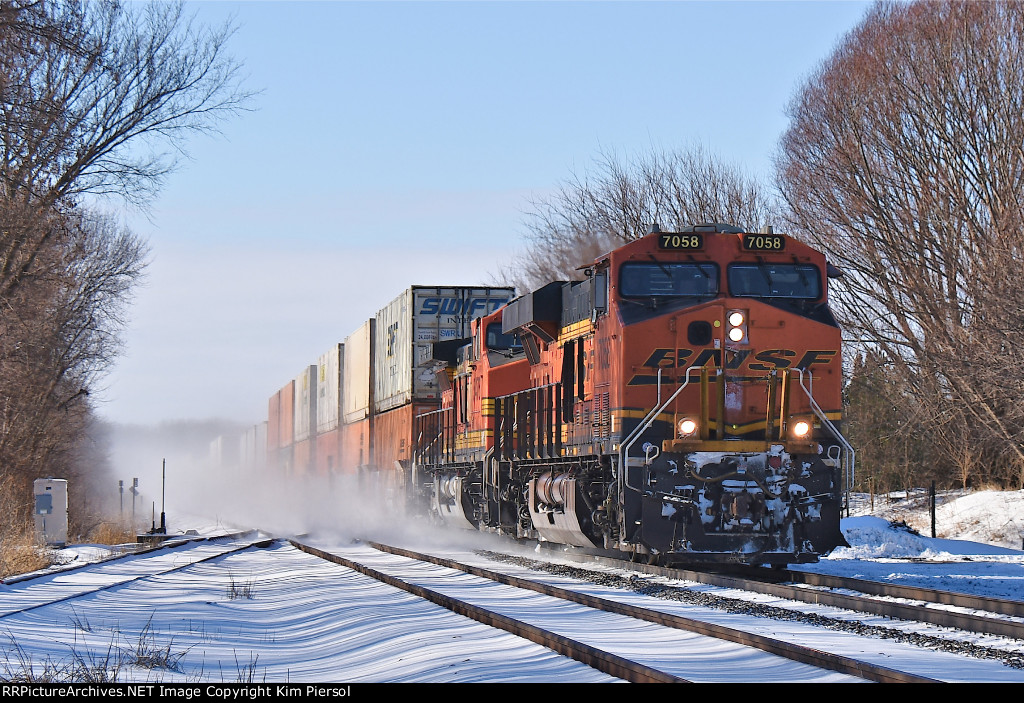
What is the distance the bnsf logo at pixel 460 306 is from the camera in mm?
25984

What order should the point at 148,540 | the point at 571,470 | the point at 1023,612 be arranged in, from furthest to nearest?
the point at 148,540 < the point at 571,470 < the point at 1023,612

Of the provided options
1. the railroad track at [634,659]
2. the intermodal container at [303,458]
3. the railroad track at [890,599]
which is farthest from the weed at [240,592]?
the intermodal container at [303,458]

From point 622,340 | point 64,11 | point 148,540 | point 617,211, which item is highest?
point 617,211

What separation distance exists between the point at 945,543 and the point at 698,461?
1048cm

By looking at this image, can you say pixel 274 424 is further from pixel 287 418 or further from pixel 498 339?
pixel 498 339

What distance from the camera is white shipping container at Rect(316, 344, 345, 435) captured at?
118 ft

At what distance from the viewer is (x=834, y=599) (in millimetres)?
10641

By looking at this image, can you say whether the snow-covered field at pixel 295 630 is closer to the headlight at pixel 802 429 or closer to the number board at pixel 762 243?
the headlight at pixel 802 429

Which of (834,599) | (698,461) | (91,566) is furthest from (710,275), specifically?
(91,566)

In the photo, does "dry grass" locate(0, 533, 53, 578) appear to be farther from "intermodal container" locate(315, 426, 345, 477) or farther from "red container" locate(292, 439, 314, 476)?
"red container" locate(292, 439, 314, 476)

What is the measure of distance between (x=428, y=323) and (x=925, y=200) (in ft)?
42.5

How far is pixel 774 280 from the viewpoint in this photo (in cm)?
1357
